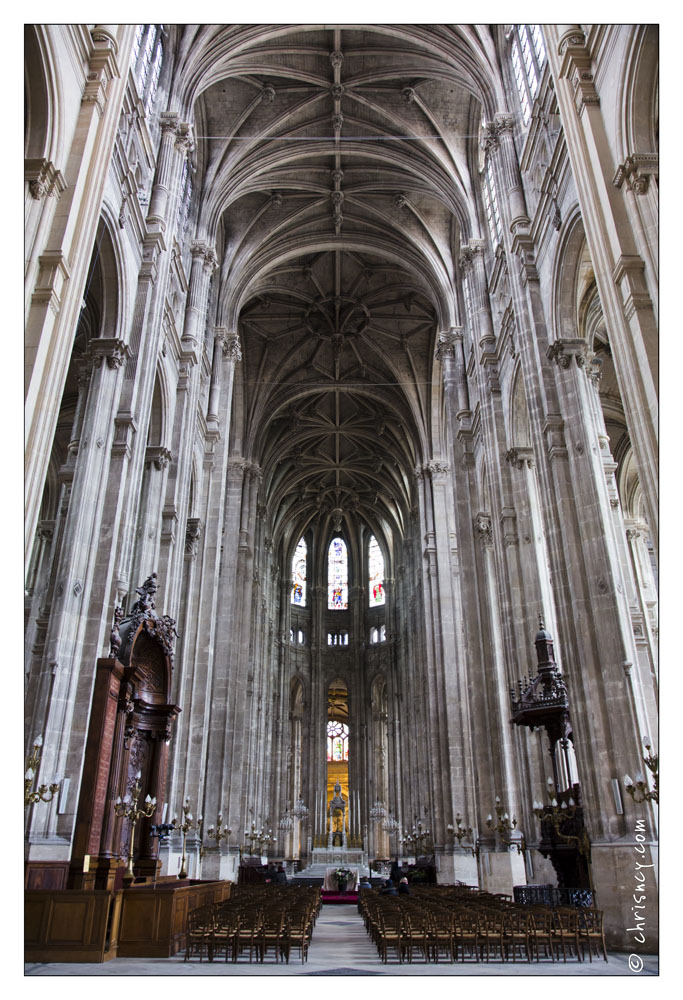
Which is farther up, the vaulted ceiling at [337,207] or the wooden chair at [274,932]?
the vaulted ceiling at [337,207]

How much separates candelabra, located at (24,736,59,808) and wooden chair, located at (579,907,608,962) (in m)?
7.31

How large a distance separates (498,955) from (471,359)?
1795 centimetres

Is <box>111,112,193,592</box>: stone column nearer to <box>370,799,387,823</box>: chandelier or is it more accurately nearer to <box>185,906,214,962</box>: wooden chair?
<box>185,906,214,962</box>: wooden chair

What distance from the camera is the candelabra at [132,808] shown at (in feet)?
42.5

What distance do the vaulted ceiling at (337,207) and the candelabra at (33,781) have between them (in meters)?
17.0

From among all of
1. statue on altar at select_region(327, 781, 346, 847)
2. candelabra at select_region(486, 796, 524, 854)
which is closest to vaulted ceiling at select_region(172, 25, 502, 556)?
candelabra at select_region(486, 796, 524, 854)

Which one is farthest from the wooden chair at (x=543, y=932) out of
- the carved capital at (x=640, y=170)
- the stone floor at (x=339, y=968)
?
the carved capital at (x=640, y=170)

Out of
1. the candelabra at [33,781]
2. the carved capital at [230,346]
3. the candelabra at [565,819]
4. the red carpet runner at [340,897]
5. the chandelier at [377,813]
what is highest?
the carved capital at [230,346]

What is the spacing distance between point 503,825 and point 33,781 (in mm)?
12858

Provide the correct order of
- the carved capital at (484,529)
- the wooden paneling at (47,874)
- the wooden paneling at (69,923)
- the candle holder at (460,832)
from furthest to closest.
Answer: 1. the candle holder at (460,832)
2. the carved capital at (484,529)
3. the wooden paneling at (47,874)
4. the wooden paneling at (69,923)

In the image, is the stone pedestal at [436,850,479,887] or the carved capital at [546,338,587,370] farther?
the stone pedestal at [436,850,479,887]

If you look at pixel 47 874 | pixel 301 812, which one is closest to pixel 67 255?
pixel 47 874

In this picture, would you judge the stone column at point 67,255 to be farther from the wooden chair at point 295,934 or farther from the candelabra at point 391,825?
the candelabra at point 391,825

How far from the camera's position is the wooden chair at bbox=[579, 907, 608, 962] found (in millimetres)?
9086
